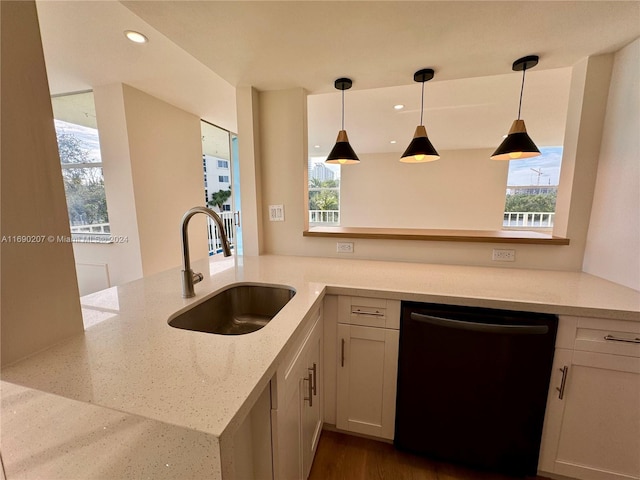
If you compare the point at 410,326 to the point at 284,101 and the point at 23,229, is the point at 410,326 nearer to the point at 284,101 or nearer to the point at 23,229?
the point at 23,229

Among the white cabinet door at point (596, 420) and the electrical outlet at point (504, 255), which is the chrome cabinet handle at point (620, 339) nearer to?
the white cabinet door at point (596, 420)

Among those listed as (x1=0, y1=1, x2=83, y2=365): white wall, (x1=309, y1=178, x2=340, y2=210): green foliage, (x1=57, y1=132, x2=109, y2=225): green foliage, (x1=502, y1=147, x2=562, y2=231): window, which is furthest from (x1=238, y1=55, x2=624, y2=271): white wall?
(x1=502, y1=147, x2=562, y2=231): window

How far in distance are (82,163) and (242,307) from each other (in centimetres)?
279

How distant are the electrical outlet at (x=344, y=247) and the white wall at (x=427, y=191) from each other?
4.42m

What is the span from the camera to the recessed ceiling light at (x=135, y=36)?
1.65m

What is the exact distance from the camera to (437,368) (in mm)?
1199

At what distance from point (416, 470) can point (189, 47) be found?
8.03ft

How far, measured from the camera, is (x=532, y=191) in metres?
5.52

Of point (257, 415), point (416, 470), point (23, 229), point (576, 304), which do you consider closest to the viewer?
point (23, 229)

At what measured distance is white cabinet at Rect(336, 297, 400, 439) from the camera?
127 centimetres

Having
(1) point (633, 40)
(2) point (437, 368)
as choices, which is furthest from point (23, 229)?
(1) point (633, 40)

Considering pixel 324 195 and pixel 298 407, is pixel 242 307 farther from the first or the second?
pixel 324 195

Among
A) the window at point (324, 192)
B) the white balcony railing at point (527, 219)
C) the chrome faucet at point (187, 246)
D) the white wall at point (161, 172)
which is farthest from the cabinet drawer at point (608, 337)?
the window at point (324, 192)

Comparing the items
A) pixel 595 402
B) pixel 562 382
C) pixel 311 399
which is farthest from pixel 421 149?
pixel 311 399
